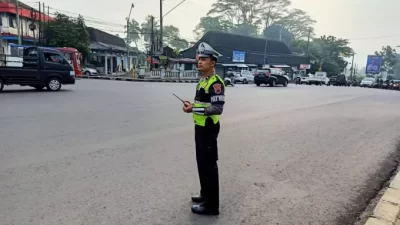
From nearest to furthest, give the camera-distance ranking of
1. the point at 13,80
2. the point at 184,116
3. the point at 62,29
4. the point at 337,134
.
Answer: the point at 337,134 → the point at 184,116 → the point at 13,80 → the point at 62,29

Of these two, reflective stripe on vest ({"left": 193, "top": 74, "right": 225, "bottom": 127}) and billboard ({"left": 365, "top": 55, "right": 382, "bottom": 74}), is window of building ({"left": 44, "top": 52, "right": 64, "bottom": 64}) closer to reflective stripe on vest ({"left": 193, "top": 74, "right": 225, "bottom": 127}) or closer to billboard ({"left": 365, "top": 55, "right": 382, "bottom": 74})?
reflective stripe on vest ({"left": 193, "top": 74, "right": 225, "bottom": 127})

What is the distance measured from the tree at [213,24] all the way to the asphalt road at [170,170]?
216 feet

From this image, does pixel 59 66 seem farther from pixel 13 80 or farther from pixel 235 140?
pixel 235 140

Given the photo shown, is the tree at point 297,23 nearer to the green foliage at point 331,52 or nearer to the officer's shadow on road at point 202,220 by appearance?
the green foliage at point 331,52

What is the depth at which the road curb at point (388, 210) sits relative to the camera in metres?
2.93

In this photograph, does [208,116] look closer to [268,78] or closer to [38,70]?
[38,70]

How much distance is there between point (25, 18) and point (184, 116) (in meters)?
36.0

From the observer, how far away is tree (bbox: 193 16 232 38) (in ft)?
233

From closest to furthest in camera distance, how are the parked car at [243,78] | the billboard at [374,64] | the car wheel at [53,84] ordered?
the car wheel at [53,84]
the parked car at [243,78]
the billboard at [374,64]

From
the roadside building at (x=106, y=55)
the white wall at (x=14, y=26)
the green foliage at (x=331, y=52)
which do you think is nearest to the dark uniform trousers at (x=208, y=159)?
the white wall at (x=14, y=26)

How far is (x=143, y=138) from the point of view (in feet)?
19.5

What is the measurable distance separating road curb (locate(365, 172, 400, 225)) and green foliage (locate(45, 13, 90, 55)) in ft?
117

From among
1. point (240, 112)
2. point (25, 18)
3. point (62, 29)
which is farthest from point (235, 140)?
point (25, 18)

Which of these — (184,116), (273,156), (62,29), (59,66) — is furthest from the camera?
(62,29)
